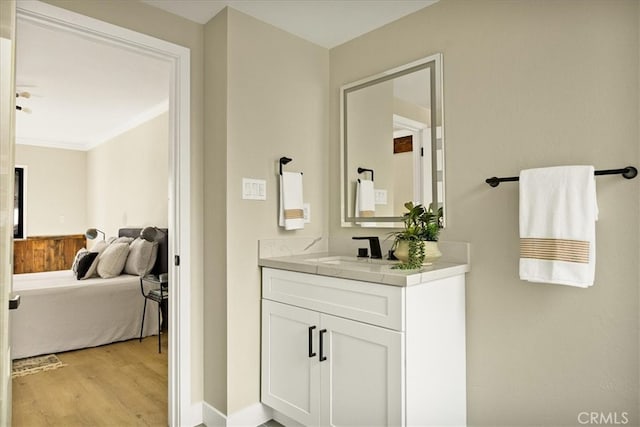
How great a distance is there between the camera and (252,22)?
7.38 ft

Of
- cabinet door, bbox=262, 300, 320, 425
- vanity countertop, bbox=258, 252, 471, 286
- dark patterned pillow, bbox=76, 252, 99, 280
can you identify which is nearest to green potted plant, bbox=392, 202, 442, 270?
vanity countertop, bbox=258, 252, 471, 286

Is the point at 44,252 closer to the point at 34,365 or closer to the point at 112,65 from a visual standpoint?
the point at 34,365

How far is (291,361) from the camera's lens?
2047 mm

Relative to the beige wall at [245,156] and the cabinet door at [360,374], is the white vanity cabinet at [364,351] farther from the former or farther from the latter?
the beige wall at [245,156]

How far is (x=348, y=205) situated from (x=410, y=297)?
1.00 m

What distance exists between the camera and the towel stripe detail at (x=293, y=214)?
2.30m

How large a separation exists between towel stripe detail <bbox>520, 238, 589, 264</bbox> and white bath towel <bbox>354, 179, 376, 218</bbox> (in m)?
0.91

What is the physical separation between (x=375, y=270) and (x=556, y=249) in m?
0.70

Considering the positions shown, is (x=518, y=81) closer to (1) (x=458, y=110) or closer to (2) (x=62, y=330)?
(1) (x=458, y=110)

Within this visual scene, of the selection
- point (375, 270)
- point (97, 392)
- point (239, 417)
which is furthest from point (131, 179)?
point (375, 270)

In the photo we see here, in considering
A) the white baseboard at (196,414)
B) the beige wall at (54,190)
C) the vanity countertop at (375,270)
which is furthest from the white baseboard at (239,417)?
the beige wall at (54,190)

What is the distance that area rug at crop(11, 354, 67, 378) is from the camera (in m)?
3.06

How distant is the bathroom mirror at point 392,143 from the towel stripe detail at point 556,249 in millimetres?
483

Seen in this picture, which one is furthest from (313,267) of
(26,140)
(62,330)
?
(26,140)
